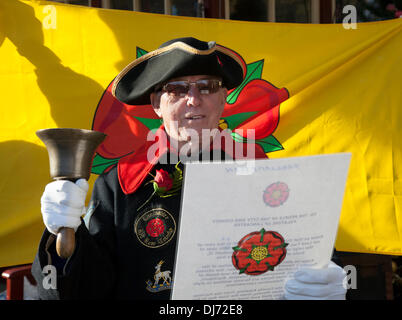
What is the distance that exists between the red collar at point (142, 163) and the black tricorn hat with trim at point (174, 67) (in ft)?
0.70

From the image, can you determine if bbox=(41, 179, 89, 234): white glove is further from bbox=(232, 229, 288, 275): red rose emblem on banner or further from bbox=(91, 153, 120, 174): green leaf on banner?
bbox=(91, 153, 120, 174): green leaf on banner

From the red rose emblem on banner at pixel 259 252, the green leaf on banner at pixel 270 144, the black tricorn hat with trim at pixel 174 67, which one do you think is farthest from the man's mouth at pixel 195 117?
the green leaf on banner at pixel 270 144

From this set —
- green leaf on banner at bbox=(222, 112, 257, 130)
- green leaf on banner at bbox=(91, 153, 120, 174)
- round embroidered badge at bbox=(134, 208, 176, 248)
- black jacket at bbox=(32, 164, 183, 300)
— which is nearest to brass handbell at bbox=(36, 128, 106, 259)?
black jacket at bbox=(32, 164, 183, 300)

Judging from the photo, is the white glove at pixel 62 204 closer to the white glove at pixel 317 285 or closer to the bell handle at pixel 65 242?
the bell handle at pixel 65 242

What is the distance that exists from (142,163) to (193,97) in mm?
385

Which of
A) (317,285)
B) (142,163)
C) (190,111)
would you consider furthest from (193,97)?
(317,285)

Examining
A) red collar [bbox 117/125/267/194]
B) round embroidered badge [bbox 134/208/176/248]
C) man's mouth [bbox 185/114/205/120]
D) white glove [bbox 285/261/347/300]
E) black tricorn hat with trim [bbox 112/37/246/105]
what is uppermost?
black tricorn hat with trim [bbox 112/37/246/105]

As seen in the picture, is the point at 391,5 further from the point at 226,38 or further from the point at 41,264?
the point at 41,264

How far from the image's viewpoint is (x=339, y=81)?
2.93 m

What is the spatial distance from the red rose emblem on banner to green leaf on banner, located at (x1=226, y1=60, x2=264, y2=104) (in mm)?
1754

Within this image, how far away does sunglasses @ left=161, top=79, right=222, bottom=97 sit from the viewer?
1.85m

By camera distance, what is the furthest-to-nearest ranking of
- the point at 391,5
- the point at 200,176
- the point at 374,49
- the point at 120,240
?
the point at 391,5
the point at 374,49
the point at 120,240
the point at 200,176

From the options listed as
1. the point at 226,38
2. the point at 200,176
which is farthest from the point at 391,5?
the point at 200,176

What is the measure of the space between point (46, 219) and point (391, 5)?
11.5 ft
